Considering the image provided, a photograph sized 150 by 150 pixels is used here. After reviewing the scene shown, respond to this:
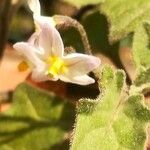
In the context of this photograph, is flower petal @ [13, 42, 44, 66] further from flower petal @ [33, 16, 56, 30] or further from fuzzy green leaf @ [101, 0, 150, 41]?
fuzzy green leaf @ [101, 0, 150, 41]

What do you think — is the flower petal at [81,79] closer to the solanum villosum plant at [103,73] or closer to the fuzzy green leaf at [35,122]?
the solanum villosum plant at [103,73]

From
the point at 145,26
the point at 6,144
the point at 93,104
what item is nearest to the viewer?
the point at 93,104

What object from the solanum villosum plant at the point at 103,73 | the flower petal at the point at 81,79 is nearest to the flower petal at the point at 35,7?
the solanum villosum plant at the point at 103,73

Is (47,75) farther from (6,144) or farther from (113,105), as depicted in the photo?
(6,144)

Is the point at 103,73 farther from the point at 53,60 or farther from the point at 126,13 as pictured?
the point at 126,13

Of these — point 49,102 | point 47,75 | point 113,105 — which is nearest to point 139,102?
point 113,105

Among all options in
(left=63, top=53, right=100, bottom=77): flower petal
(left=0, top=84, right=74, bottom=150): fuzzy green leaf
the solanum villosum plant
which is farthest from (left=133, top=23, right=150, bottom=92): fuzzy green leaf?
(left=0, top=84, right=74, bottom=150): fuzzy green leaf
